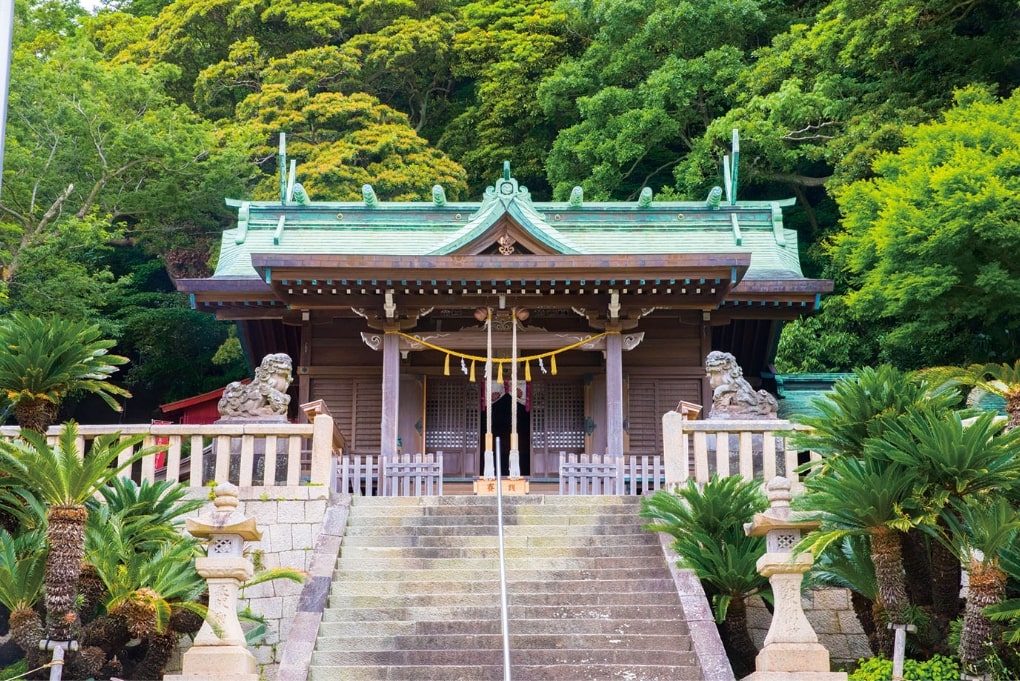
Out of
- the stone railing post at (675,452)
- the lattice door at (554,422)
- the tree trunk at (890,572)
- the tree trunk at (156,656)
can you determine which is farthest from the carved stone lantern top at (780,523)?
the lattice door at (554,422)

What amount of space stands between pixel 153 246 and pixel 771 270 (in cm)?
1649

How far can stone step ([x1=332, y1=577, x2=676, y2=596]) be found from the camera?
1146 centimetres

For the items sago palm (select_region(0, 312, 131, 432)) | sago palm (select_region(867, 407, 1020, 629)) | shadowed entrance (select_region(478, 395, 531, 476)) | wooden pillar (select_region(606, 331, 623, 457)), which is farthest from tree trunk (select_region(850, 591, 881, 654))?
shadowed entrance (select_region(478, 395, 531, 476))

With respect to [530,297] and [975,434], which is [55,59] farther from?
[975,434]

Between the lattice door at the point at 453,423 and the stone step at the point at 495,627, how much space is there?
8116mm

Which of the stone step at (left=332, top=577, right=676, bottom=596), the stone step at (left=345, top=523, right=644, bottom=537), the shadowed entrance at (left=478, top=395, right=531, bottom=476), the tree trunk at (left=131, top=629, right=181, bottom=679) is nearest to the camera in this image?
the tree trunk at (left=131, top=629, right=181, bottom=679)

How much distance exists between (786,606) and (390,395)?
821cm

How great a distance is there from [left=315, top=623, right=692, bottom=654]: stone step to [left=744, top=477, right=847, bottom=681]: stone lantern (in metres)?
1.06

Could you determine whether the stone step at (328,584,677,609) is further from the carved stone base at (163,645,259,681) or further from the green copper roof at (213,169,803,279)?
the green copper roof at (213,169,803,279)

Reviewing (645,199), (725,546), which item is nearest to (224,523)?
(725,546)

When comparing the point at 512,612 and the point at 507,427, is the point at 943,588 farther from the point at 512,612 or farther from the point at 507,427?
the point at 507,427

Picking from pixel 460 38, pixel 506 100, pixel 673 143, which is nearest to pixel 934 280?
pixel 673 143

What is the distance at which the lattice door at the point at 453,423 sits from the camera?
19.1 metres

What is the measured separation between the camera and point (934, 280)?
19.4 metres
